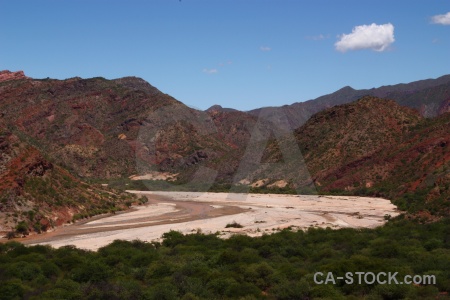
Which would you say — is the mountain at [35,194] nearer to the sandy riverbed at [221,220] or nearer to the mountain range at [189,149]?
the mountain range at [189,149]

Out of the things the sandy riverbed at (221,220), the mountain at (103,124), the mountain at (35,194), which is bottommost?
the sandy riverbed at (221,220)

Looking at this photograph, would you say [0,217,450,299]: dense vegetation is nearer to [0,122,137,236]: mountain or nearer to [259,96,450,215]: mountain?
[0,122,137,236]: mountain

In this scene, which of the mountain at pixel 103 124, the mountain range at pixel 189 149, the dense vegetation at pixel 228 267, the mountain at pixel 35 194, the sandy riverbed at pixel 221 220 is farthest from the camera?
the mountain at pixel 103 124

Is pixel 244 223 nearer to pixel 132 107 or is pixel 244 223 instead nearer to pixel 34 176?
pixel 34 176

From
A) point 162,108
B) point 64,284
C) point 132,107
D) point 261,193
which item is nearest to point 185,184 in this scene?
point 261,193

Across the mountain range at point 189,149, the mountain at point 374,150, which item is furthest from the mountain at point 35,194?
the mountain at point 374,150

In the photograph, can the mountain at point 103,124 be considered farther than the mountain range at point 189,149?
Yes
